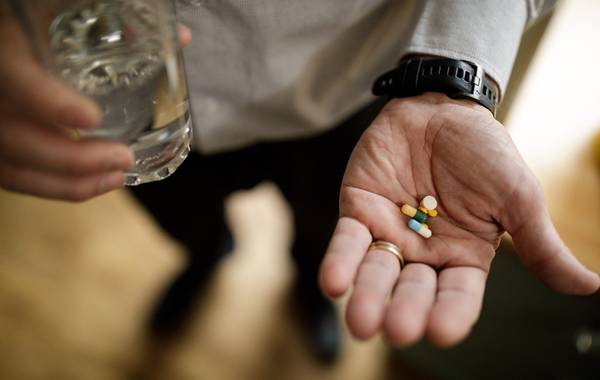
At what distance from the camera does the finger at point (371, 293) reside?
33cm

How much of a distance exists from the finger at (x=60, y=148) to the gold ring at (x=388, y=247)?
7.7 inches

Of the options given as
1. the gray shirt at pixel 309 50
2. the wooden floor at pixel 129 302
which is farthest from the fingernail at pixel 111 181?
the wooden floor at pixel 129 302

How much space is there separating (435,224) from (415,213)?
2 centimetres

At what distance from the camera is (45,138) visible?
325mm

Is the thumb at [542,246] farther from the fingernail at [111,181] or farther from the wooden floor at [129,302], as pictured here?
the wooden floor at [129,302]

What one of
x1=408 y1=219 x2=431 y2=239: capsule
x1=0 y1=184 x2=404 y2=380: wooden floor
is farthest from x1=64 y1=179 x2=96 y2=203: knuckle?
x1=0 y1=184 x2=404 y2=380: wooden floor

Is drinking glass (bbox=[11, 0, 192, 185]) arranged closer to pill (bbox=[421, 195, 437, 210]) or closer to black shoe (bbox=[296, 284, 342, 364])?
pill (bbox=[421, 195, 437, 210])

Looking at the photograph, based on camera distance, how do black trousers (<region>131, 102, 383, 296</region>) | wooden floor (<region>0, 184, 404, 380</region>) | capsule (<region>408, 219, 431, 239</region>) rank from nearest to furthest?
capsule (<region>408, 219, 431, 239</region>) < black trousers (<region>131, 102, 383, 296</region>) < wooden floor (<region>0, 184, 404, 380</region>)

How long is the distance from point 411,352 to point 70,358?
25.1 inches

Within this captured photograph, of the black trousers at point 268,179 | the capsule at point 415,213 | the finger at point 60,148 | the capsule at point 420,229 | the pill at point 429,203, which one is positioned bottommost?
the black trousers at point 268,179

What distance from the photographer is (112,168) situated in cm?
34

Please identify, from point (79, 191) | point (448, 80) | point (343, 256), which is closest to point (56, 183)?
point (79, 191)

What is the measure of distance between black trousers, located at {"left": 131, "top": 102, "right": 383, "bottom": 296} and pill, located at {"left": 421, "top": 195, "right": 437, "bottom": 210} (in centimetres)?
14

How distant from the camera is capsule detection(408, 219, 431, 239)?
15.7 inches
